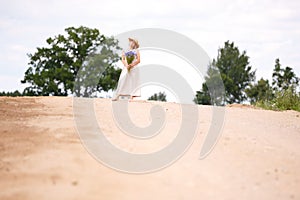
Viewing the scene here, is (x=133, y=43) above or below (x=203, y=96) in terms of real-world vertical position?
above

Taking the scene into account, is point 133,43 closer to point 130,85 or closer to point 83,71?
point 130,85

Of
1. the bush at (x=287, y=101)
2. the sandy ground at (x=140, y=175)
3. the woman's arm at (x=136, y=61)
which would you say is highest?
the woman's arm at (x=136, y=61)

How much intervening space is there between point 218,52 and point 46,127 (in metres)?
41.7

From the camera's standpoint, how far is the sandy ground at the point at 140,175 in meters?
3.83

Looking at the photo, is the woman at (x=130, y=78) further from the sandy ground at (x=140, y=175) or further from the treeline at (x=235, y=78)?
the treeline at (x=235, y=78)

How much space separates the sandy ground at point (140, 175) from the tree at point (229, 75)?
3417 centimetres

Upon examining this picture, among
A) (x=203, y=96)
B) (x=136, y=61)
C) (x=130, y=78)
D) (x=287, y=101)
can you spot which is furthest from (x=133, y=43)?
(x=203, y=96)

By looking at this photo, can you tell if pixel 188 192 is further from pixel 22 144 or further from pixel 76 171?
pixel 22 144

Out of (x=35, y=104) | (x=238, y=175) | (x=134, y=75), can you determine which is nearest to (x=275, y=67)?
(x=134, y=75)

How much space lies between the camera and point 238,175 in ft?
14.8

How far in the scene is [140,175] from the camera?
4.34 metres

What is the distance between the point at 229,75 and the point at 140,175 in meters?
40.8

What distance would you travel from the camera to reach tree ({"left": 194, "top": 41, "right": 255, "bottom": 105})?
41500mm

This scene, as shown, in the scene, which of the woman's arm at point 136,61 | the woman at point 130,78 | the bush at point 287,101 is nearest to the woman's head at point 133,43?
the woman at point 130,78
